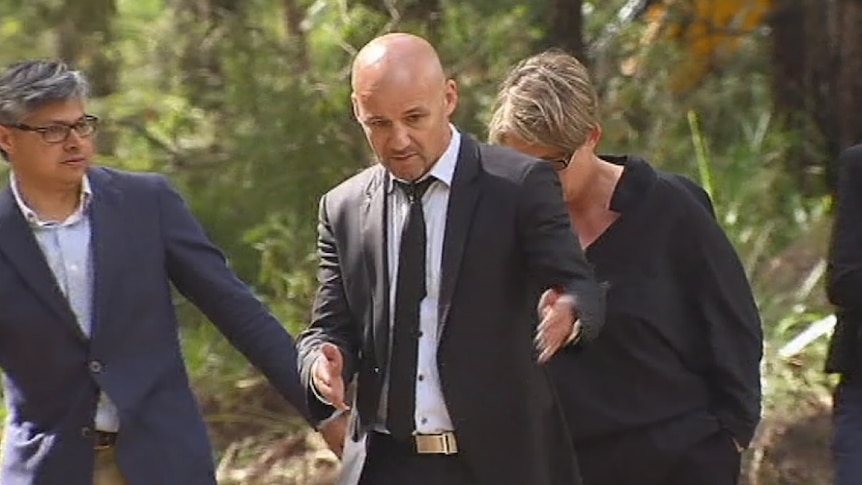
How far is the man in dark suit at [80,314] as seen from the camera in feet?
12.2

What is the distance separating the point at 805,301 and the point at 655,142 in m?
1.67

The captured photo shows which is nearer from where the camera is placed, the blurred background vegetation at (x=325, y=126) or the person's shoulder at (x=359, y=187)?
the person's shoulder at (x=359, y=187)

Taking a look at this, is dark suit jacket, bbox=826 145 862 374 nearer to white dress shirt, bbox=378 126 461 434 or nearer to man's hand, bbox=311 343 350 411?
white dress shirt, bbox=378 126 461 434

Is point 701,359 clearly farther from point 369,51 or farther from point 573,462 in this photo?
point 369,51

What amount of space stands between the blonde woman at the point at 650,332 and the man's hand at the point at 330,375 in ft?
2.59

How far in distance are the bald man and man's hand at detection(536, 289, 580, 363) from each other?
0.05 metres

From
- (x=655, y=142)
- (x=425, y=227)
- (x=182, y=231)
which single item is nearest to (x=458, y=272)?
(x=425, y=227)

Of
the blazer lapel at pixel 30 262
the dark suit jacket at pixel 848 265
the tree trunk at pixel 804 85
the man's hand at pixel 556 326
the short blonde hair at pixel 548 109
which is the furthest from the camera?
the tree trunk at pixel 804 85

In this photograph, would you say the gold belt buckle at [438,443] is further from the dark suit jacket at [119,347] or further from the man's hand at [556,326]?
the dark suit jacket at [119,347]

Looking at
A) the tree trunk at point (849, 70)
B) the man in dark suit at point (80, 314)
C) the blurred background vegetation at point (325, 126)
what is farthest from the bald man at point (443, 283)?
the tree trunk at point (849, 70)

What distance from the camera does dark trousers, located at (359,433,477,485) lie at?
3.41 metres

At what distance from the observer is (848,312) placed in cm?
435

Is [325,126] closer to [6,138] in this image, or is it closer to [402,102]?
[6,138]

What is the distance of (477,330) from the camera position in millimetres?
3363
